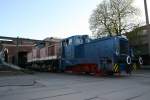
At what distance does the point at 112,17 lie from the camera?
1727 inches

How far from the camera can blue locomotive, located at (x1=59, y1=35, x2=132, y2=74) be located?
55.9ft

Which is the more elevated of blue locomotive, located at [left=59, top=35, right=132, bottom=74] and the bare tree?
the bare tree

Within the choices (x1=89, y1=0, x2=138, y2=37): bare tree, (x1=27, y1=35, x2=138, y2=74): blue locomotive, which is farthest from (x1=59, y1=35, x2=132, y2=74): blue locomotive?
(x1=89, y1=0, x2=138, y2=37): bare tree

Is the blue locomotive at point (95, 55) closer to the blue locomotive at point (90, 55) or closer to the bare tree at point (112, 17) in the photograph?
the blue locomotive at point (90, 55)

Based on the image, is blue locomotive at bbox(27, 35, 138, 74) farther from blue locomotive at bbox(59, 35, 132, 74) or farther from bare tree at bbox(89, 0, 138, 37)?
bare tree at bbox(89, 0, 138, 37)

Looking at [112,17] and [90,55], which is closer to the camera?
[90,55]

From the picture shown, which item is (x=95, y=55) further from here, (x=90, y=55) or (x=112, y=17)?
(x=112, y=17)

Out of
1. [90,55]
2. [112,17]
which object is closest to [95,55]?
[90,55]

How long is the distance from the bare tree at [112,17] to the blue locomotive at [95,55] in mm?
21642

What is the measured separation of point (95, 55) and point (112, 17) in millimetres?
26189

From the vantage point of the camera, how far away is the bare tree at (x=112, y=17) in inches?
1698

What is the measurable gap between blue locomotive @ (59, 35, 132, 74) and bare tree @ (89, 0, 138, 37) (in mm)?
21642

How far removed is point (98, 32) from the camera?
144 ft

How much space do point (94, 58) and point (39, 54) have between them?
44.9 ft
